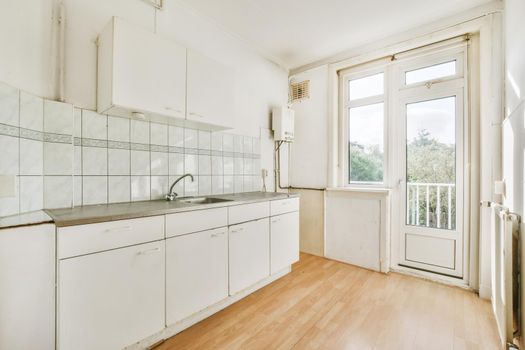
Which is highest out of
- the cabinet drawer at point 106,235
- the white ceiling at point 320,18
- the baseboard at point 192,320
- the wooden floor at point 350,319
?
the white ceiling at point 320,18

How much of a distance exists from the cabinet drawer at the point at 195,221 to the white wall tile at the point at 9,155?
86 centimetres

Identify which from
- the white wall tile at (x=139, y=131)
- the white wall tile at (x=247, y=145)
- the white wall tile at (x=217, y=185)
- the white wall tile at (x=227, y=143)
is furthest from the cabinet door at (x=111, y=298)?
the white wall tile at (x=247, y=145)

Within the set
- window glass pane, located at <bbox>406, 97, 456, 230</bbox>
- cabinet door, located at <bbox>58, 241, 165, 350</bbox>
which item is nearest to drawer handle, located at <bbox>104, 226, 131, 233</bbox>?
cabinet door, located at <bbox>58, 241, 165, 350</bbox>

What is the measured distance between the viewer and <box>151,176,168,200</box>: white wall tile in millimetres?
2084

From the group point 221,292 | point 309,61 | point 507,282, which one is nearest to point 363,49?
point 309,61

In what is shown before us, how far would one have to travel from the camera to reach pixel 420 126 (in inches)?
106

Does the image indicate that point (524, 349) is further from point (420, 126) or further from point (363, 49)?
point (363, 49)

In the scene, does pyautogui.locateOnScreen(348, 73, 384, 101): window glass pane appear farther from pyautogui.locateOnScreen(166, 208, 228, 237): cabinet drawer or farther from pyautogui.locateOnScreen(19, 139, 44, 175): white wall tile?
pyautogui.locateOnScreen(19, 139, 44, 175): white wall tile

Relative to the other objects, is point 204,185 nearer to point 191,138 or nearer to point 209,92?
point 191,138

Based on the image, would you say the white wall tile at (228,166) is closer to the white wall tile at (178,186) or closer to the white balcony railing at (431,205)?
the white wall tile at (178,186)

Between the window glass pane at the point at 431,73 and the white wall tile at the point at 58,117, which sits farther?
the window glass pane at the point at 431,73

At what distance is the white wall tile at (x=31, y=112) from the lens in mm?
1397

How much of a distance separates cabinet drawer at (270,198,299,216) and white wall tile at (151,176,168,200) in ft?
3.35

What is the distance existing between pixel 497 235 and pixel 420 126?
139cm
